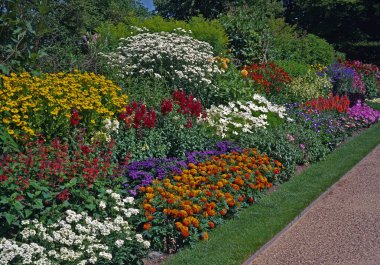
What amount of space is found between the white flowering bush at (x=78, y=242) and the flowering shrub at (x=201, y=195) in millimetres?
343

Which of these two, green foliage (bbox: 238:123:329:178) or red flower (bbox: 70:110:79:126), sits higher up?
red flower (bbox: 70:110:79:126)

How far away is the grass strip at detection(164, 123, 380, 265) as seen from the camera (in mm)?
5258

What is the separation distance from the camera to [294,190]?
7770 millimetres

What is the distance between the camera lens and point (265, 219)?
6.40 meters

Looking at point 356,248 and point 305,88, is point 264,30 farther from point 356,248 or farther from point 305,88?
point 356,248

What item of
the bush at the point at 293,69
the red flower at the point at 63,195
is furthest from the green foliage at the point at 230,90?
the red flower at the point at 63,195

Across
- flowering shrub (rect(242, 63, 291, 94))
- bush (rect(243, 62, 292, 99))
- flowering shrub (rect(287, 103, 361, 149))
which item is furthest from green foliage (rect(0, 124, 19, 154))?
bush (rect(243, 62, 292, 99))

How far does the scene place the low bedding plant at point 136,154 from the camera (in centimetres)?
491

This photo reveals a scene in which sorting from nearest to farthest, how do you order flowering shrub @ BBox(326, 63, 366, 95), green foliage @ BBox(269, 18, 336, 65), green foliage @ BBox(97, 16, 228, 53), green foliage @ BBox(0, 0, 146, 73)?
1. green foliage @ BBox(0, 0, 146, 73)
2. green foliage @ BBox(97, 16, 228, 53)
3. flowering shrub @ BBox(326, 63, 366, 95)
4. green foliage @ BBox(269, 18, 336, 65)

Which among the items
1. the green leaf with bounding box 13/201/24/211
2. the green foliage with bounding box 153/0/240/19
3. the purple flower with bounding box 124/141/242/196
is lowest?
the purple flower with bounding box 124/141/242/196

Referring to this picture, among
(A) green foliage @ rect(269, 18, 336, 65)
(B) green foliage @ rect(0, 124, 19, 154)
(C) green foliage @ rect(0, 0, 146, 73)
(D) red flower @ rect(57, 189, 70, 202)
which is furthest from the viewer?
(A) green foliage @ rect(269, 18, 336, 65)

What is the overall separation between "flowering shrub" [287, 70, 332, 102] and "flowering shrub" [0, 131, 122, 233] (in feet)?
25.3

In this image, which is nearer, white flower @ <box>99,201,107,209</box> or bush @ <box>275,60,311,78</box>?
white flower @ <box>99,201,107,209</box>

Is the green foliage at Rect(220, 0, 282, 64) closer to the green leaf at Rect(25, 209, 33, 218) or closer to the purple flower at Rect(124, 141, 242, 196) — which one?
the purple flower at Rect(124, 141, 242, 196)
